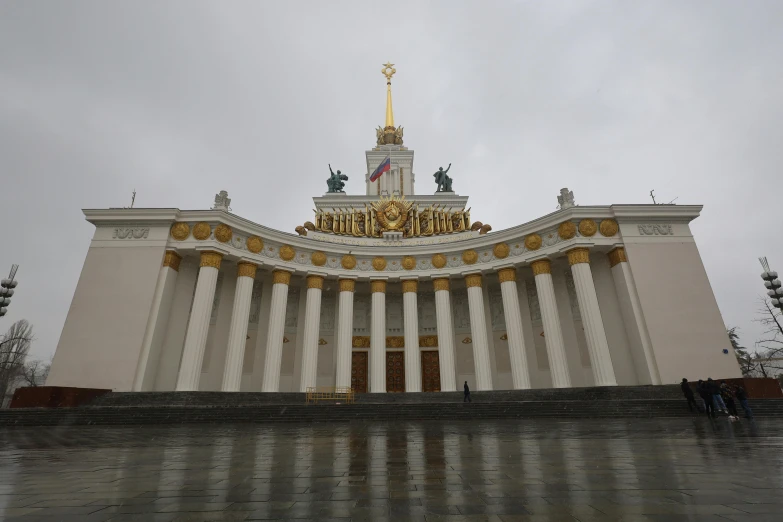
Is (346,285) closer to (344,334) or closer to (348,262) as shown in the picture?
(348,262)

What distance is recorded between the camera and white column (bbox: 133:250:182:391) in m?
16.0

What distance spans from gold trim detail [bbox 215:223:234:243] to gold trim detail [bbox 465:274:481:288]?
44.0 feet

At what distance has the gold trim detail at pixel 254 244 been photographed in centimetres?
1957

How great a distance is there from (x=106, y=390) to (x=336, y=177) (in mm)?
22221

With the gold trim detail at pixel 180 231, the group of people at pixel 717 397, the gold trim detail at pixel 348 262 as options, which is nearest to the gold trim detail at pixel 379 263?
the gold trim detail at pixel 348 262

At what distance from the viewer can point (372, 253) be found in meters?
22.5

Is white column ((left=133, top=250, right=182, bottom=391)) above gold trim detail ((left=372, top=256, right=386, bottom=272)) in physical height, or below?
below

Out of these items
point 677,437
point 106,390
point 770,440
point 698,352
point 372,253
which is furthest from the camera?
point 372,253

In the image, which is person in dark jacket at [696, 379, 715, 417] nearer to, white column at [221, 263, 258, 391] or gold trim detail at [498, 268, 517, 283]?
gold trim detail at [498, 268, 517, 283]

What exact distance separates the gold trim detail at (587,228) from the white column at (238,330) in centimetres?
1738

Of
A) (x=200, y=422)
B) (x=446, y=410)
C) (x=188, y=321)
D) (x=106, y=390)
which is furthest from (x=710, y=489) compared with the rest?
(x=188, y=321)

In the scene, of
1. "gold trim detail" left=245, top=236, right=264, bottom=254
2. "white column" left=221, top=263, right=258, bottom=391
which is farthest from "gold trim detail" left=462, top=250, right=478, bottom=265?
"white column" left=221, top=263, right=258, bottom=391

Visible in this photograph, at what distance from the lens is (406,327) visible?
21047 mm

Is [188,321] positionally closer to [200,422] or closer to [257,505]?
[200,422]
